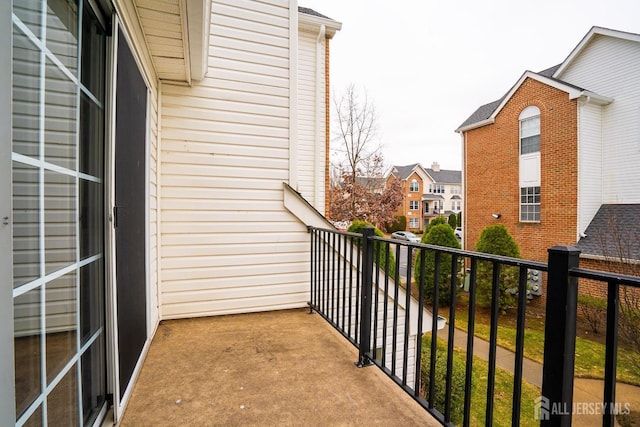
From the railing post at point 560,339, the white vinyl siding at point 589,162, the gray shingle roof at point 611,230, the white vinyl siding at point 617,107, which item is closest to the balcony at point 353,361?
the railing post at point 560,339

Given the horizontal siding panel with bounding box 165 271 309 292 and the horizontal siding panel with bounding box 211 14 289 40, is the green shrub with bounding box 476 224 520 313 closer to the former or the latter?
the horizontal siding panel with bounding box 165 271 309 292

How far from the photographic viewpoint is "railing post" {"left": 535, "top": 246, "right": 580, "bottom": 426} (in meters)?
0.86

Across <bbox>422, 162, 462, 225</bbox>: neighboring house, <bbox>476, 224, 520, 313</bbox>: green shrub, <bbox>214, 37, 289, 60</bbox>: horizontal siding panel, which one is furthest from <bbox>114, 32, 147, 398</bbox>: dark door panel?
<bbox>422, 162, 462, 225</bbox>: neighboring house

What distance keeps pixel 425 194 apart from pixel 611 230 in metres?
20.8

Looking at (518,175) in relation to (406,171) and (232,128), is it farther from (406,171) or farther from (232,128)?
(406,171)

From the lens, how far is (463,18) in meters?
10.5

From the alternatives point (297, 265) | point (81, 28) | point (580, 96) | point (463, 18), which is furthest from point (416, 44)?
point (81, 28)

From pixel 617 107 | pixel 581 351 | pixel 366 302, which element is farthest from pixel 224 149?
pixel 617 107

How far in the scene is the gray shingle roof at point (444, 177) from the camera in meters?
28.4

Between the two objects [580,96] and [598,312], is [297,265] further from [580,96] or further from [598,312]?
[580,96]

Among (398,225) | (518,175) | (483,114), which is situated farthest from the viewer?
(398,225)

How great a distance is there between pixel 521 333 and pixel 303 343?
165 cm

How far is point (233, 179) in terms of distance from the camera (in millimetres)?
2988

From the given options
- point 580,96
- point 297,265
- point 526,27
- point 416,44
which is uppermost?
point 416,44
